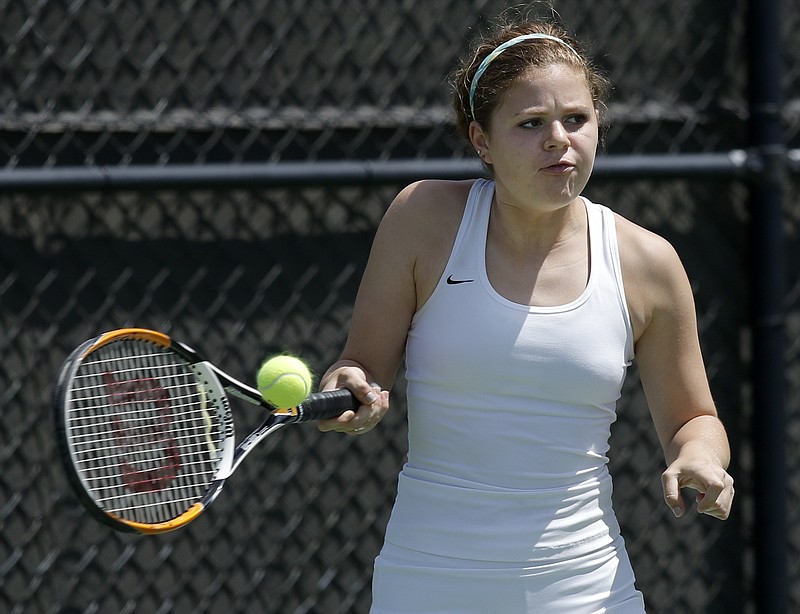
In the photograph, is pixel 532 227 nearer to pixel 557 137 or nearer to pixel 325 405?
pixel 557 137

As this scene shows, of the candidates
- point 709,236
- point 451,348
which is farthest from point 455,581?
point 709,236

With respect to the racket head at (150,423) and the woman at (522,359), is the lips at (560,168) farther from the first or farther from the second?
the racket head at (150,423)

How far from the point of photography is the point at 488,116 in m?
1.75

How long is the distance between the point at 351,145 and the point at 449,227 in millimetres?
1023

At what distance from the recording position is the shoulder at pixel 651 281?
A: 5.71ft

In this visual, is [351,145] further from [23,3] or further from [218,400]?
[218,400]

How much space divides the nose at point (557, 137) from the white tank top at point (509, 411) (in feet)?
0.65

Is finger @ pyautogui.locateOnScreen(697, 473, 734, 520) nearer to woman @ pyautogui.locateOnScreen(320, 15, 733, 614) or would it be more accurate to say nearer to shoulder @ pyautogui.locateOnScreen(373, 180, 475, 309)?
woman @ pyautogui.locateOnScreen(320, 15, 733, 614)

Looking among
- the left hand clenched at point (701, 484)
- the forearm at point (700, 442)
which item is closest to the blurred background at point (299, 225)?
the forearm at point (700, 442)

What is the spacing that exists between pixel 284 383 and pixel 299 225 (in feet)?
3.69

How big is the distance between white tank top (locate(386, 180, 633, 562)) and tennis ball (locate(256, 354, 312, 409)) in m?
0.18

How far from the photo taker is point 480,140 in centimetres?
179

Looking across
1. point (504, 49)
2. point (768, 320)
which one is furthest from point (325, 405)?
point (768, 320)

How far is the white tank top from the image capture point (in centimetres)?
168
